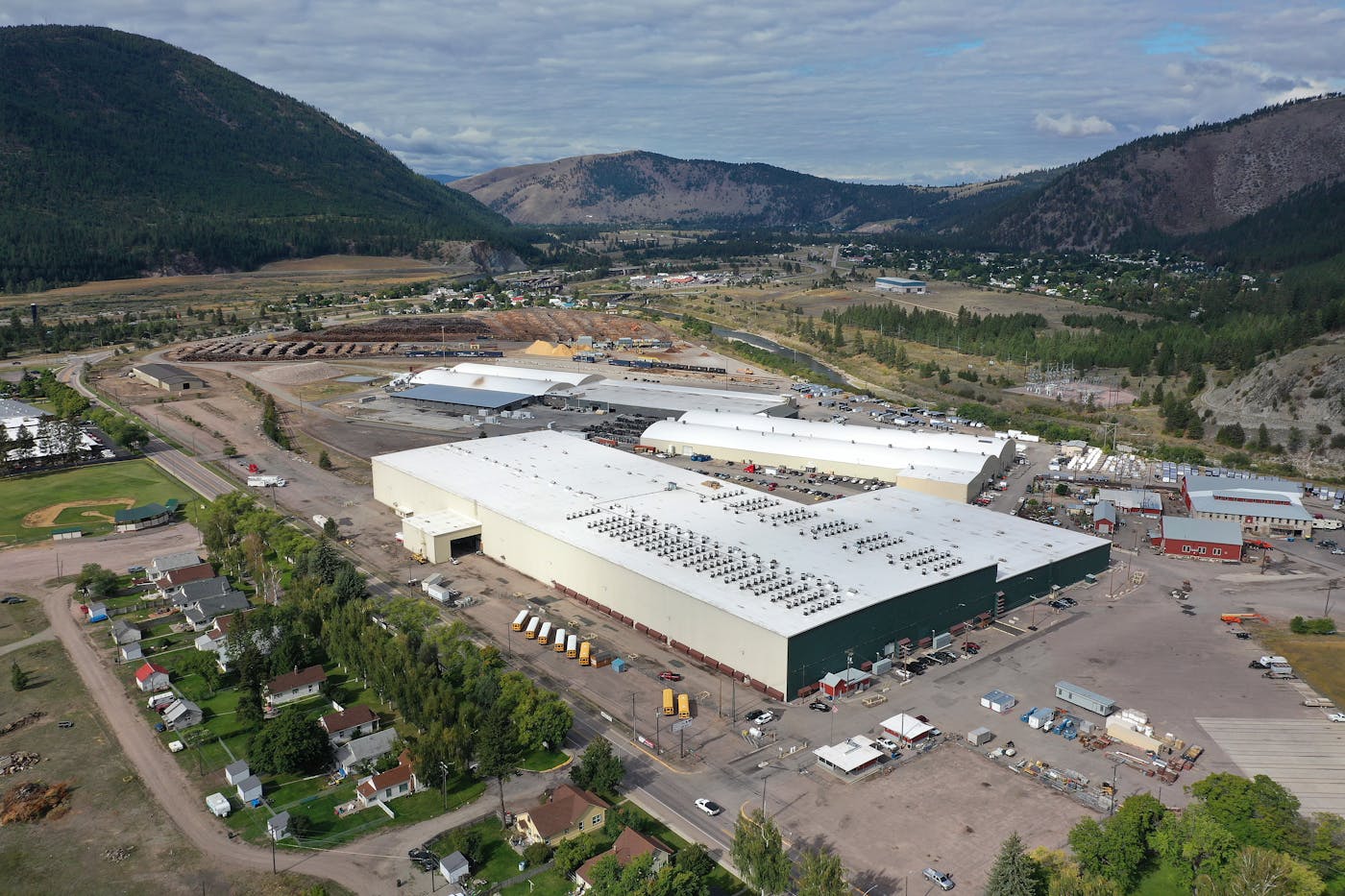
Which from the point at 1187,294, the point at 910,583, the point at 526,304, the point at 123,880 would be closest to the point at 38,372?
the point at 526,304

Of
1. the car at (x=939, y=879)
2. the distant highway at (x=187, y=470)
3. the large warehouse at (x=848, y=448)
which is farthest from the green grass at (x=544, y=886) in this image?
the distant highway at (x=187, y=470)

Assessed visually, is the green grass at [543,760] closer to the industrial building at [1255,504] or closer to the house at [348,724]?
the house at [348,724]

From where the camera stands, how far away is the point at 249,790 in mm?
29672

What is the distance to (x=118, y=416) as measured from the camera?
8231cm

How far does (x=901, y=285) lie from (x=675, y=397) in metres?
106

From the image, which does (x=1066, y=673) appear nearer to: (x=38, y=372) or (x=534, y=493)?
(x=534, y=493)

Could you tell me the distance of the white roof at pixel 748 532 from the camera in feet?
131

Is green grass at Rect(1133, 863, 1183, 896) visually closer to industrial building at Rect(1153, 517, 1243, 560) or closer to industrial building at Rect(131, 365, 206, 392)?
industrial building at Rect(1153, 517, 1243, 560)

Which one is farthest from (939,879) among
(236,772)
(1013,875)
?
(236,772)

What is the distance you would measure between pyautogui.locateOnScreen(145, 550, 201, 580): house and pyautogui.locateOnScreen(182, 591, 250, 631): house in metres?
4.97

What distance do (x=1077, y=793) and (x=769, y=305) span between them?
140 meters

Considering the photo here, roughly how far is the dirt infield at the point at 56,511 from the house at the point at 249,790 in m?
36.4

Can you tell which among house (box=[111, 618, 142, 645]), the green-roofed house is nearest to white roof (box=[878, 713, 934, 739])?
house (box=[111, 618, 142, 645])

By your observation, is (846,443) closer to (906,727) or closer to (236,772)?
(906,727)
